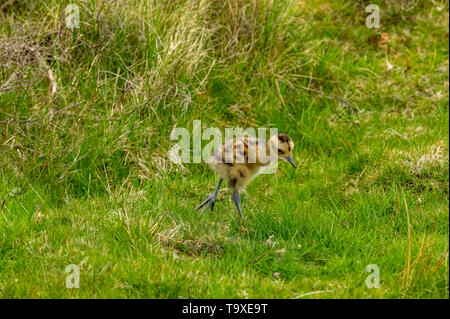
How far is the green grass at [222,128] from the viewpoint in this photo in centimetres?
461

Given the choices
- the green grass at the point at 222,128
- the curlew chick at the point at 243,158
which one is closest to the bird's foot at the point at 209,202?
the curlew chick at the point at 243,158

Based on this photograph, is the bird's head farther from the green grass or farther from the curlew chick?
the green grass

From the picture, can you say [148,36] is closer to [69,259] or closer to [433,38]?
[69,259]

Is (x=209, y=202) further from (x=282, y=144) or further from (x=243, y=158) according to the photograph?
(x=282, y=144)

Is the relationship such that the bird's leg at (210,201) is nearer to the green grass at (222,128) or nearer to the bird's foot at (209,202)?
the bird's foot at (209,202)

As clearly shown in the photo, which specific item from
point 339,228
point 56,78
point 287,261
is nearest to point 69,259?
point 287,261

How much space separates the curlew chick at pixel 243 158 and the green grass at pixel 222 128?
0.29 metres

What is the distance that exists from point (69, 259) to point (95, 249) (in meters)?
0.20

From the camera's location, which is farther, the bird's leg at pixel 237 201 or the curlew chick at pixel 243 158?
the curlew chick at pixel 243 158

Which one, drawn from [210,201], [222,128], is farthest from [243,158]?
[222,128]

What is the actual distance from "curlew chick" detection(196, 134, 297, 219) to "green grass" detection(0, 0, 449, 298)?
290 mm

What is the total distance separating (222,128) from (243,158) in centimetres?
148

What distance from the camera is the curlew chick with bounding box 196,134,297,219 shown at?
5492mm

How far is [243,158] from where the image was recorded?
18.1 ft
